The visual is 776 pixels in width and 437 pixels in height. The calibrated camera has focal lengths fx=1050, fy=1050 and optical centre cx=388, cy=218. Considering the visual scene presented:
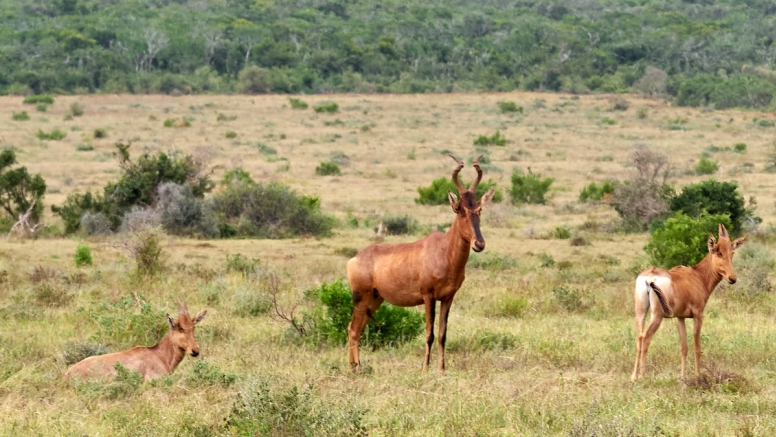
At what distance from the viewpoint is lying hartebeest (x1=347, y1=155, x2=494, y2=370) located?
8094mm

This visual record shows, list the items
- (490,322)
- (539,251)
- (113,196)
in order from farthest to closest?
1. (113,196)
2. (539,251)
3. (490,322)

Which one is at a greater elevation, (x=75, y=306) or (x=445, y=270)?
(x=445, y=270)

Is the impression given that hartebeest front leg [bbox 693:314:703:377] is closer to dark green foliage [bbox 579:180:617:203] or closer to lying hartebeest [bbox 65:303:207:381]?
lying hartebeest [bbox 65:303:207:381]

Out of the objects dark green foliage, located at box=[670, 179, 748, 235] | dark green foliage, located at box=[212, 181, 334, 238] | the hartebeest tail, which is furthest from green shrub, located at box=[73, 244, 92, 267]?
dark green foliage, located at box=[670, 179, 748, 235]

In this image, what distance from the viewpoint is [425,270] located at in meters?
8.28

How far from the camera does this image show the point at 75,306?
11781 millimetres

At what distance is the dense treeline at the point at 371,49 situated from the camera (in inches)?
2421

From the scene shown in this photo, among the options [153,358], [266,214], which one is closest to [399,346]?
[153,358]

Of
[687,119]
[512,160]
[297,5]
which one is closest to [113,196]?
[512,160]

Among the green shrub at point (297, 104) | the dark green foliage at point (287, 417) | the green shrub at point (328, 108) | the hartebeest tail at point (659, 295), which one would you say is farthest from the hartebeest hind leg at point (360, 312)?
the green shrub at point (297, 104)

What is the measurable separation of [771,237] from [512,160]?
15.7 m

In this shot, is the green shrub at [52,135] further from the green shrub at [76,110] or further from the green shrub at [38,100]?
the green shrub at [38,100]

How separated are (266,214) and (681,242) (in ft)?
26.4

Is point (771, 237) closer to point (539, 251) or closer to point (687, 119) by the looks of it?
point (539, 251)
